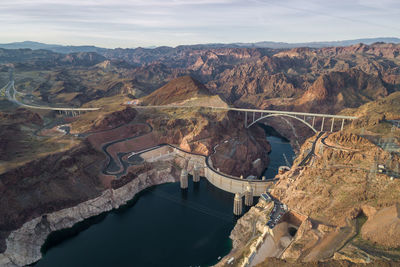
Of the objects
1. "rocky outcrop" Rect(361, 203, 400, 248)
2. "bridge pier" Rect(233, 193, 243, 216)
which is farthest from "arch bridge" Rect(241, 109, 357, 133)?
"rocky outcrop" Rect(361, 203, 400, 248)

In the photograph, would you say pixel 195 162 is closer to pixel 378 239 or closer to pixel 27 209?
pixel 27 209

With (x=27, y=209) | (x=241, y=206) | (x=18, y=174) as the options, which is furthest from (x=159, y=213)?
(x=18, y=174)

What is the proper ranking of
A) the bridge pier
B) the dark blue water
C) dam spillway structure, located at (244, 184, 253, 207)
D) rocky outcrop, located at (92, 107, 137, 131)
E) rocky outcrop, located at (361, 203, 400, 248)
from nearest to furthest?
rocky outcrop, located at (361, 203, 400, 248)
the bridge pier
dam spillway structure, located at (244, 184, 253, 207)
rocky outcrop, located at (92, 107, 137, 131)
the dark blue water

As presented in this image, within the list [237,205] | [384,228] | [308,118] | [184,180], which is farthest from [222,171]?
[308,118]

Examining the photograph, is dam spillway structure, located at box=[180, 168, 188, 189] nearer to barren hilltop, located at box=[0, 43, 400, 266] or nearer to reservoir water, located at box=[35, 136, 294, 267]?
reservoir water, located at box=[35, 136, 294, 267]

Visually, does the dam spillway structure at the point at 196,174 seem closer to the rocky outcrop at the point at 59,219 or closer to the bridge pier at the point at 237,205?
the rocky outcrop at the point at 59,219
